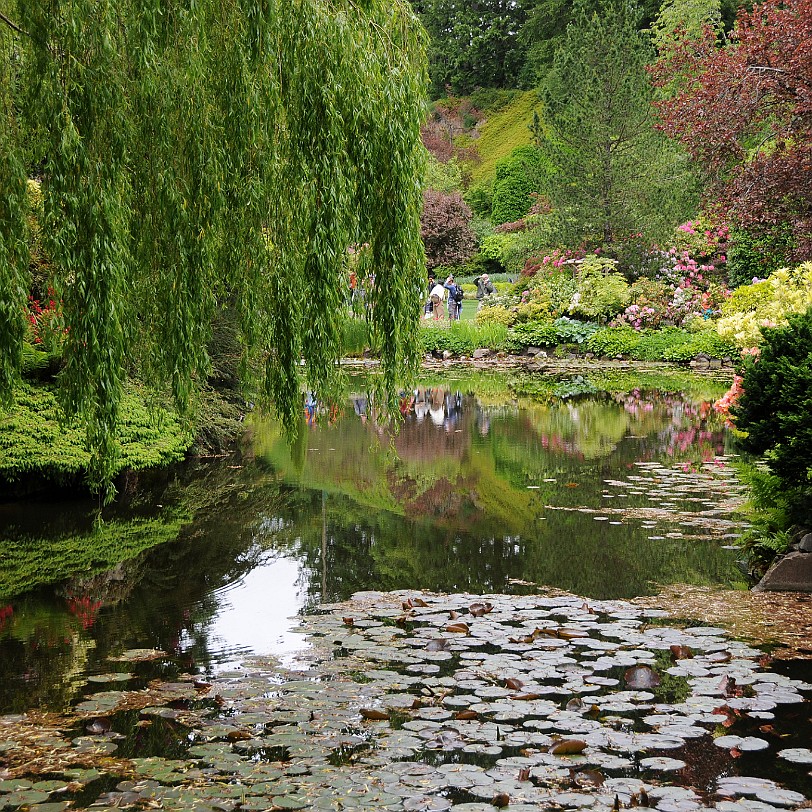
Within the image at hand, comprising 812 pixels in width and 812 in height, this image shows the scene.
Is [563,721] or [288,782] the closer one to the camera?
[288,782]

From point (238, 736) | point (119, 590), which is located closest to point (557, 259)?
point (119, 590)

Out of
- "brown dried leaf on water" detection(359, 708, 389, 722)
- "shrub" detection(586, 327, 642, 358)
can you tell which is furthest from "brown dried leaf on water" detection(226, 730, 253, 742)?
"shrub" detection(586, 327, 642, 358)

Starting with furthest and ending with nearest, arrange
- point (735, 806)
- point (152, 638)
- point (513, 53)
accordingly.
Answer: point (513, 53) → point (152, 638) → point (735, 806)

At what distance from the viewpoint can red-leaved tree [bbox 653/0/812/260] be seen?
15906 millimetres

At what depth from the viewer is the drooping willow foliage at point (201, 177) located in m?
5.02

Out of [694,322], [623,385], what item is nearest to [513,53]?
[694,322]

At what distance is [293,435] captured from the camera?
6.15 m

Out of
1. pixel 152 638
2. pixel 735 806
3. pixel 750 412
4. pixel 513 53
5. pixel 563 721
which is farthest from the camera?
pixel 513 53

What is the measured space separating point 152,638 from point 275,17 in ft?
12.4

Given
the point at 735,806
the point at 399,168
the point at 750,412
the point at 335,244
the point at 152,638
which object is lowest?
the point at 735,806

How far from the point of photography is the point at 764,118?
1744 centimetres

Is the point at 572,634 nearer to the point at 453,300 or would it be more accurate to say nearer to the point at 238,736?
the point at 238,736

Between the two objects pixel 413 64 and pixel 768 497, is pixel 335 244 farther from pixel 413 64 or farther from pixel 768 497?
pixel 768 497

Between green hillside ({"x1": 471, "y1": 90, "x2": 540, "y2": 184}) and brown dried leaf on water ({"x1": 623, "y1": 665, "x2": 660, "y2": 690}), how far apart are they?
4941 cm
